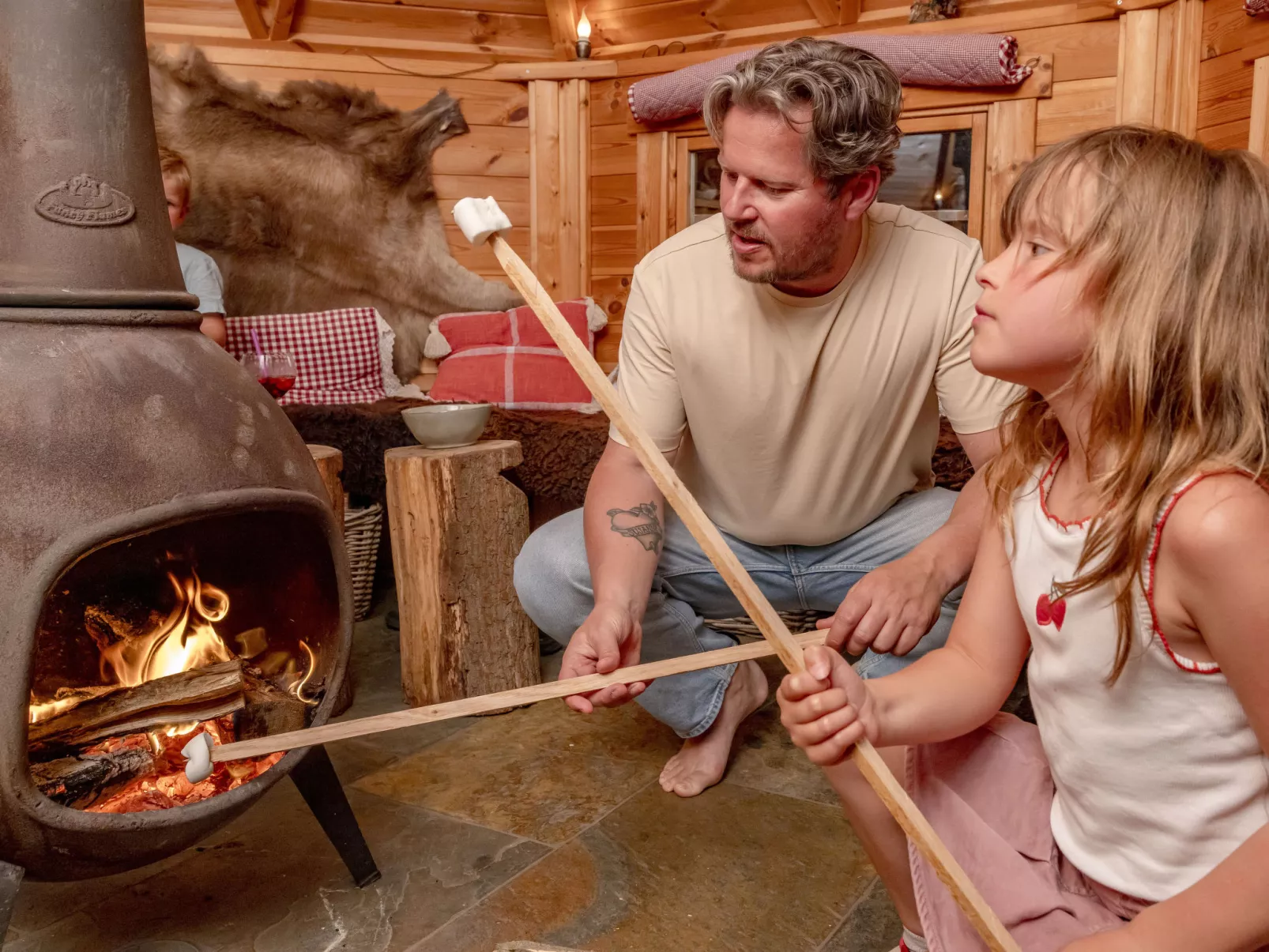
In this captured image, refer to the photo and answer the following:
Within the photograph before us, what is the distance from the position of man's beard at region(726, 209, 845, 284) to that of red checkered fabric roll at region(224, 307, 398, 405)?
2027mm

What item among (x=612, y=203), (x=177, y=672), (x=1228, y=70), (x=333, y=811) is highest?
(x=1228, y=70)

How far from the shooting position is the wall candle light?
386cm

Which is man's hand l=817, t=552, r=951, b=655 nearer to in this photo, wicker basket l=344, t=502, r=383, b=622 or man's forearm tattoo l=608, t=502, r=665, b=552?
man's forearm tattoo l=608, t=502, r=665, b=552

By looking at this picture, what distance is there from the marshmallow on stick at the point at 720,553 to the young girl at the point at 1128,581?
0.27 feet

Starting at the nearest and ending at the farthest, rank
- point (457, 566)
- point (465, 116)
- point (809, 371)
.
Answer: point (809, 371) < point (457, 566) < point (465, 116)

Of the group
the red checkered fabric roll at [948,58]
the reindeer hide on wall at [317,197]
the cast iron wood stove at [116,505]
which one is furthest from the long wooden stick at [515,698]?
the reindeer hide on wall at [317,197]

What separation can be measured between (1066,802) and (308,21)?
12.1 feet

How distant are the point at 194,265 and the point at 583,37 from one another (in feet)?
5.39

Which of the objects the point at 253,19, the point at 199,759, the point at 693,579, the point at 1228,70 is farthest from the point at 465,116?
the point at 199,759

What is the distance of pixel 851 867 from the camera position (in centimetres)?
157

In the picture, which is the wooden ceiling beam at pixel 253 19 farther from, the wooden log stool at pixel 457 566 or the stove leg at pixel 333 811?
the stove leg at pixel 333 811

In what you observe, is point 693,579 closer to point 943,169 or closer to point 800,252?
point 800,252

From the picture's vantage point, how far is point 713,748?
6.17 ft

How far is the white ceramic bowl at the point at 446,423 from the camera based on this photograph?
2.18 meters
